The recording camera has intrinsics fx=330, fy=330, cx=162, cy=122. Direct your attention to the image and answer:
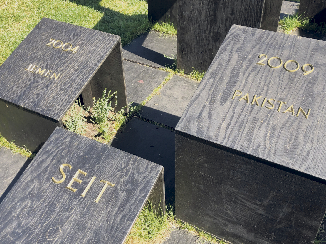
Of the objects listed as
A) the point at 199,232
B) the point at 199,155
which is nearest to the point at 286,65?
the point at 199,155

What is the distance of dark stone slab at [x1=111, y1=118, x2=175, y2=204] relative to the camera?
3.98 meters

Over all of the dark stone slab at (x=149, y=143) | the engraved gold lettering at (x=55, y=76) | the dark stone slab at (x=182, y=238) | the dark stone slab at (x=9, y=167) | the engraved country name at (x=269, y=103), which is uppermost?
the engraved country name at (x=269, y=103)

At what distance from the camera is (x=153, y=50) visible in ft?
20.4

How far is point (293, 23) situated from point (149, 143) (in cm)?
452

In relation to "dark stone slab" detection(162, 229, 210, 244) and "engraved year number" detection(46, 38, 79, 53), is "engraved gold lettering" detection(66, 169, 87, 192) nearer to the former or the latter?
"dark stone slab" detection(162, 229, 210, 244)

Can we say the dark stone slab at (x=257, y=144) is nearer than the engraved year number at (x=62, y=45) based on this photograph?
Yes

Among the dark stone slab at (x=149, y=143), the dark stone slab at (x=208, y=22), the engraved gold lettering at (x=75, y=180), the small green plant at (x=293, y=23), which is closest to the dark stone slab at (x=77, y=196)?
the engraved gold lettering at (x=75, y=180)

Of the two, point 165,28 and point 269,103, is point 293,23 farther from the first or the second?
point 269,103

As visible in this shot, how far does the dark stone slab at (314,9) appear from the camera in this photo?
6.60m

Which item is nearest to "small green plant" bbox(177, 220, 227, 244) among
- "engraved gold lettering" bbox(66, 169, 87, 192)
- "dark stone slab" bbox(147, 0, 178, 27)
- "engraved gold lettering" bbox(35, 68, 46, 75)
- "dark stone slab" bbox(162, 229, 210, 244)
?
"dark stone slab" bbox(162, 229, 210, 244)

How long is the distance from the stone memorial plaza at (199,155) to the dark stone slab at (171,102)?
108cm

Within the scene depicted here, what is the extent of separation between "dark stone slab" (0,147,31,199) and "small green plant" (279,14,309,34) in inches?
220

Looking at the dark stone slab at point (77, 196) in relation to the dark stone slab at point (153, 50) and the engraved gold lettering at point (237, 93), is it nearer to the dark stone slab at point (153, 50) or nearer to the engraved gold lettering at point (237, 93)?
the engraved gold lettering at point (237, 93)

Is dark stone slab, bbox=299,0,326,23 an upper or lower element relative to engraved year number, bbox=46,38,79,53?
lower
